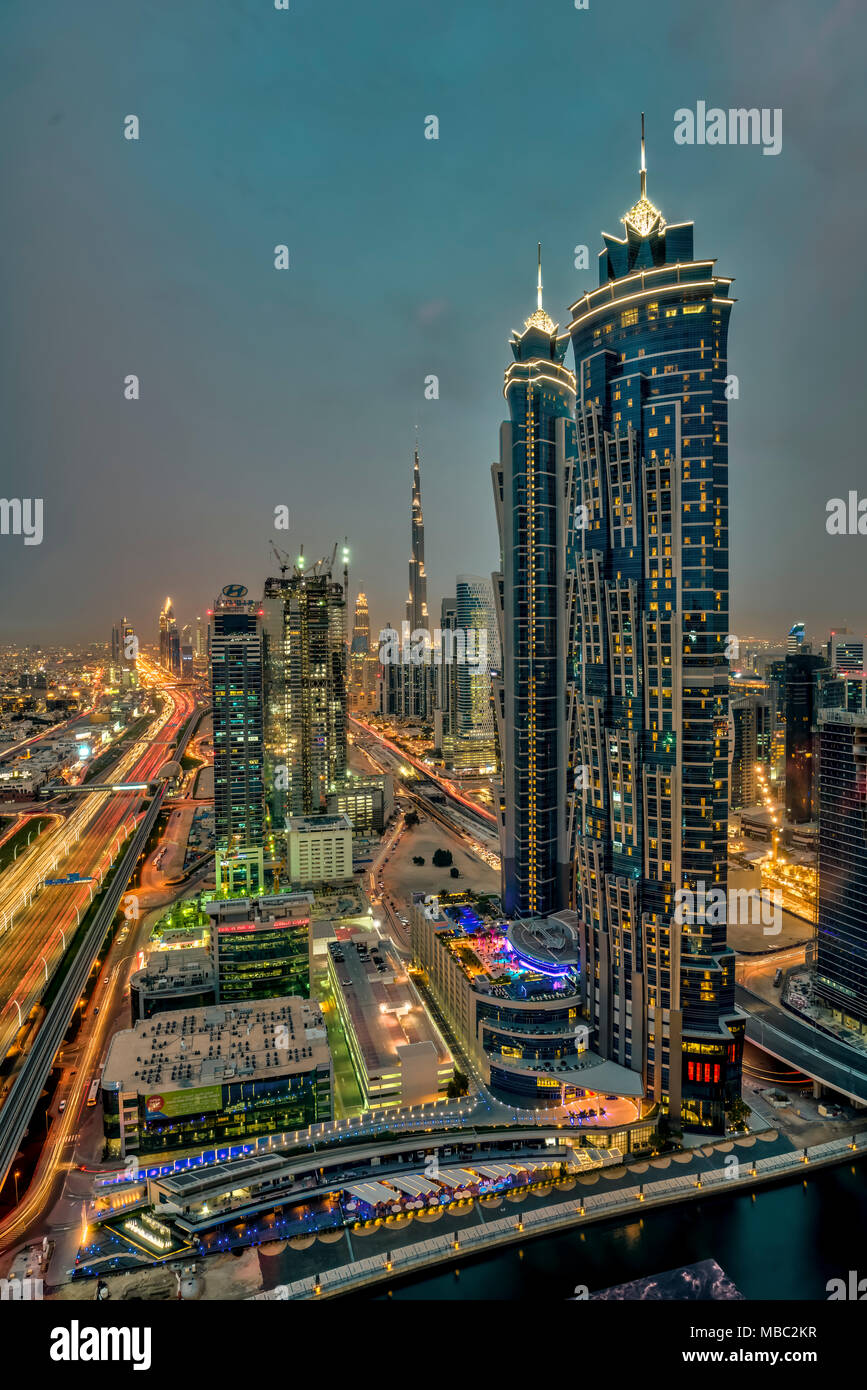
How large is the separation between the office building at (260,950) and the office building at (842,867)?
1013 inches

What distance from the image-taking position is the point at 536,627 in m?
44.6

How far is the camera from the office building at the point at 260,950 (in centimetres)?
3675

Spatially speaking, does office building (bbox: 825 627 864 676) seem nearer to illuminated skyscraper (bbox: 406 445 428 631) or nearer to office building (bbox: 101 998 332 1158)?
office building (bbox: 101 998 332 1158)

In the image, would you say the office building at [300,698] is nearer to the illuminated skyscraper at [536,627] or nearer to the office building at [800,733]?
the illuminated skyscraper at [536,627]

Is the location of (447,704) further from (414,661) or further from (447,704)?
(414,661)

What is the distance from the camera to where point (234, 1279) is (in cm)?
2128

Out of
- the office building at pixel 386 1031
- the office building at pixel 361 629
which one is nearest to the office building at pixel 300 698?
the office building at pixel 386 1031

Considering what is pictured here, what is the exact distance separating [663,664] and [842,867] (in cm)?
1580

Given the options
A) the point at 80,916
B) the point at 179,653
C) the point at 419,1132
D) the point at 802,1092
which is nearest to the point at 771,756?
the point at 802,1092

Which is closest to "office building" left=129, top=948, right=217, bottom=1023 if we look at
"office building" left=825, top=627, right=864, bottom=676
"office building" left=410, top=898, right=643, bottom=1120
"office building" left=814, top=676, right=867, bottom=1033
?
"office building" left=410, top=898, right=643, bottom=1120

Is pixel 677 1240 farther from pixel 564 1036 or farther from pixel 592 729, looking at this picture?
pixel 592 729

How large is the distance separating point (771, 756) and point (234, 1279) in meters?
66.5

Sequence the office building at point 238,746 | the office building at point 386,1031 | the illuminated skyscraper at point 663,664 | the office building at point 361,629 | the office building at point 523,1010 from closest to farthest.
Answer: the illuminated skyscraper at point 663,664, the office building at point 386,1031, the office building at point 523,1010, the office building at point 238,746, the office building at point 361,629

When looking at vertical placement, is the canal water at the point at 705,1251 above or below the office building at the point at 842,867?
below
